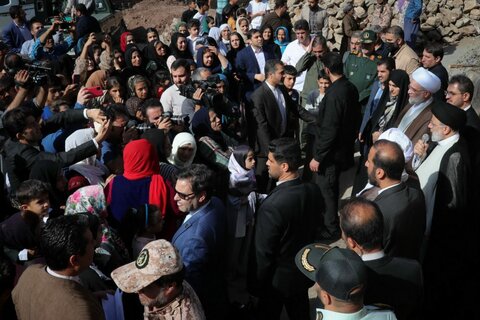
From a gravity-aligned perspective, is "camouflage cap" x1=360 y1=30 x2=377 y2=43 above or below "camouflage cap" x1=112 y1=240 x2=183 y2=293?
below

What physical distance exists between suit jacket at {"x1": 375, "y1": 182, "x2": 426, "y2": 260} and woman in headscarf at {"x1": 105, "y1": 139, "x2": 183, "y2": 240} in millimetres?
1533

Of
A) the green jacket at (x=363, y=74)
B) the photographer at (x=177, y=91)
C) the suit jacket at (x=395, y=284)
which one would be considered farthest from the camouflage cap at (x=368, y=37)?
the suit jacket at (x=395, y=284)

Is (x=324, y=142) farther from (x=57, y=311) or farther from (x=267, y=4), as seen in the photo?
(x=267, y=4)

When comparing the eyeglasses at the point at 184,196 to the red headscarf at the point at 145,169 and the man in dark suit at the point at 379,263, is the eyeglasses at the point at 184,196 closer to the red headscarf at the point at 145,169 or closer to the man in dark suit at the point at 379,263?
the red headscarf at the point at 145,169

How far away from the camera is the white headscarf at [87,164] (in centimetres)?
431

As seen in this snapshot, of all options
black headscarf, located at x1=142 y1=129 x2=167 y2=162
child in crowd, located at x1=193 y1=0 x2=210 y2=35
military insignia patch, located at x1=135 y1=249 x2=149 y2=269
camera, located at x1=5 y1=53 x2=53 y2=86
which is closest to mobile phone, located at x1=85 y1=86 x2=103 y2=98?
camera, located at x1=5 y1=53 x2=53 y2=86

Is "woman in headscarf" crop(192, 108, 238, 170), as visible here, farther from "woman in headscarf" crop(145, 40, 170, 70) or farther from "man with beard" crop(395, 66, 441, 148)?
"woman in headscarf" crop(145, 40, 170, 70)

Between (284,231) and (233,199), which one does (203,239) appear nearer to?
(284,231)

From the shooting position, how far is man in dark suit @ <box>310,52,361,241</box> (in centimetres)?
523

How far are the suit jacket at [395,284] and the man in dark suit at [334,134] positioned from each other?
2508 millimetres

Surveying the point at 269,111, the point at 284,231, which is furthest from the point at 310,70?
the point at 284,231

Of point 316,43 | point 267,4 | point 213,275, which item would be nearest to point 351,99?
point 316,43

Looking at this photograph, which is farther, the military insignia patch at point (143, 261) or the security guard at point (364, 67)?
the security guard at point (364, 67)

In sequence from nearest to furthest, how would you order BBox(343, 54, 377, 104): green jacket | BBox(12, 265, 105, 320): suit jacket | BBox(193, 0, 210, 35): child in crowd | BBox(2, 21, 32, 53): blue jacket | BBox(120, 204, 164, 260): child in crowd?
1. BBox(12, 265, 105, 320): suit jacket
2. BBox(120, 204, 164, 260): child in crowd
3. BBox(343, 54, 377, 104): green jacket
4. BBox(2, 21, 32, 53): blue jacket
5. BBox(193, 0, 210, 35): child in crowd
